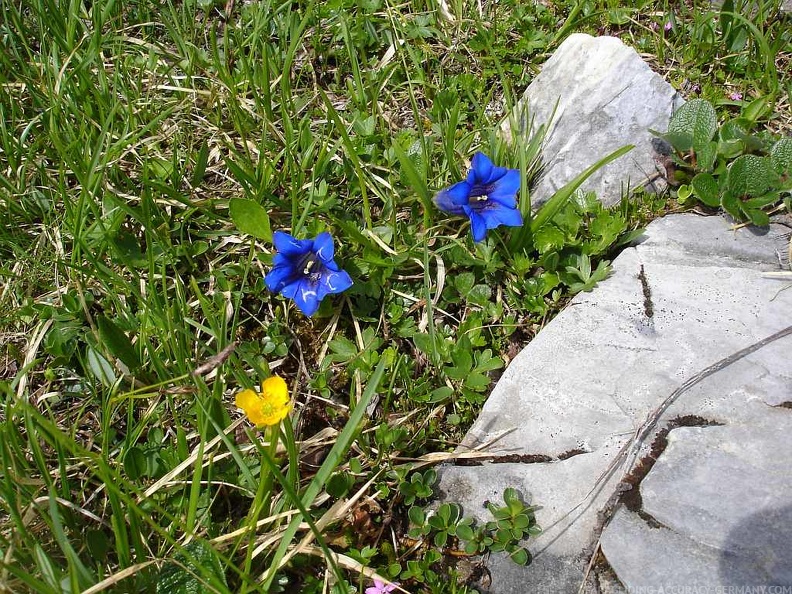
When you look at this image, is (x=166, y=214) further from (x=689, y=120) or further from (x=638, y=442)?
(x=689, y=120)

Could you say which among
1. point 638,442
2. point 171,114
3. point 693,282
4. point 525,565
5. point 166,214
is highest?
point 171,114

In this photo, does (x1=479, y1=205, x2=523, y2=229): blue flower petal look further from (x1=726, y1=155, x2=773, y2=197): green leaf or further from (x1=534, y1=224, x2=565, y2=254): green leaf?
(x1=726, y1=155, x2=773, y2=197): green leaf

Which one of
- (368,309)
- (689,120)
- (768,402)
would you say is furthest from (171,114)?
(768,402)

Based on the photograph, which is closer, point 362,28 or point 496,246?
point 496,246

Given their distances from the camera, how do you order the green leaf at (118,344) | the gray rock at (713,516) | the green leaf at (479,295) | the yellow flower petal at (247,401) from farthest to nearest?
the green leaf at (479,295)
the green leaf at (118,344)
the gray rock at (713,516)
the yellow flower petal at (247,401)

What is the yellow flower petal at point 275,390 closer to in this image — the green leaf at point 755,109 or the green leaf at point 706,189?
the green leaf at point 706,189

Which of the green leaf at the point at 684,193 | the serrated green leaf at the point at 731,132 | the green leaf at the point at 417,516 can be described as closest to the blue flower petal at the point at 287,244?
the green leaf at the point at 417,516
